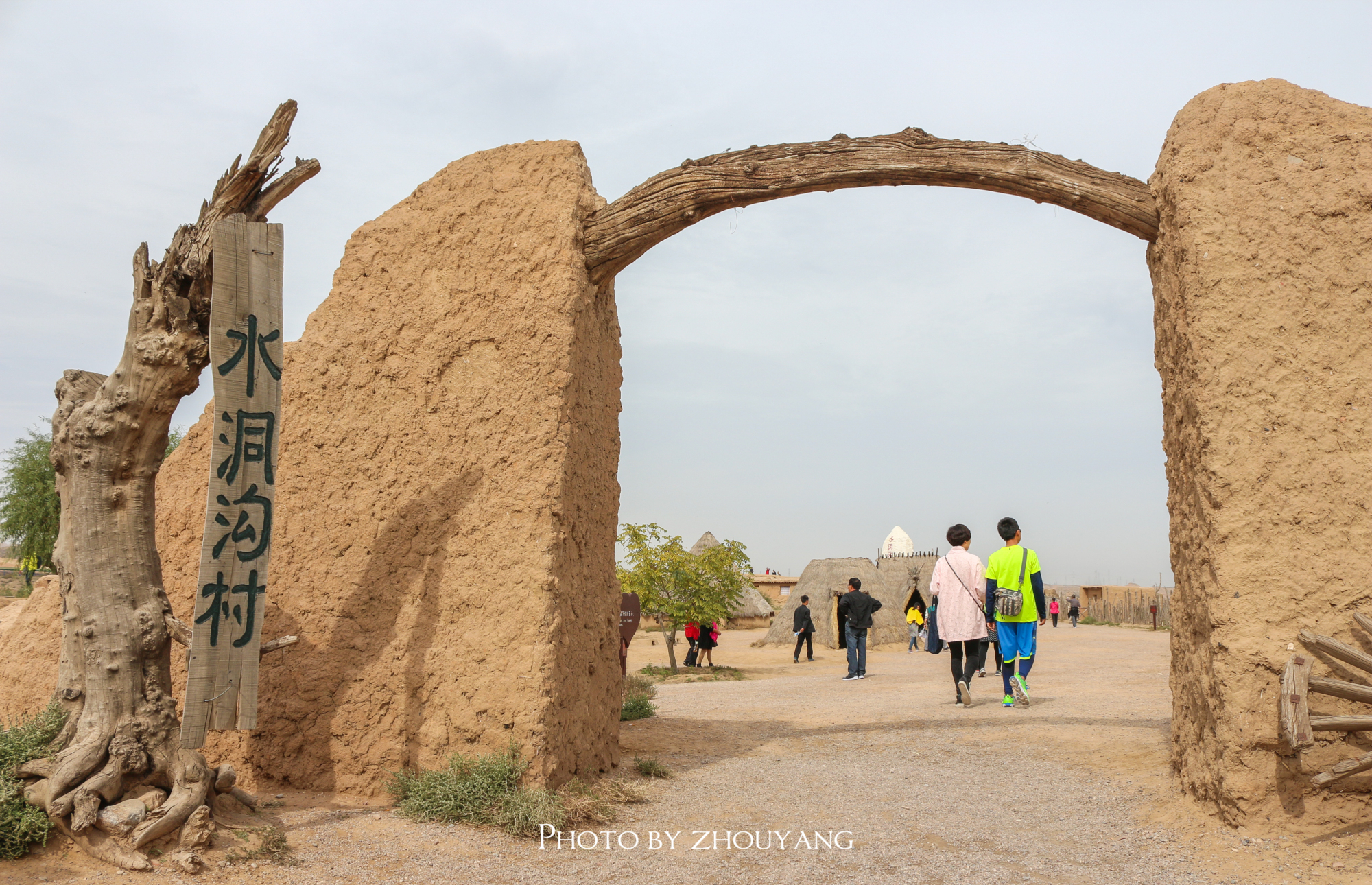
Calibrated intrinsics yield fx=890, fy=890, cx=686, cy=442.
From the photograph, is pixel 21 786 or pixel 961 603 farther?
pixel 961 603

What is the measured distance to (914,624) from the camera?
18219 millimetres

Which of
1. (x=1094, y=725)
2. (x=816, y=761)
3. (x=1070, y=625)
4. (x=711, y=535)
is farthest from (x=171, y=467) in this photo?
(x=1070, y=625)

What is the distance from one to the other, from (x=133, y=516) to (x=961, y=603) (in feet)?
21.4

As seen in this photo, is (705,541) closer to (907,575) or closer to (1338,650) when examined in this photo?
(907,575)

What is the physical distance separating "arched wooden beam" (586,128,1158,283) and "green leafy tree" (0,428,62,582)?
2129 cm

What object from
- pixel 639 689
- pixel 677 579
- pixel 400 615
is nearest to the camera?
pixel 400 615

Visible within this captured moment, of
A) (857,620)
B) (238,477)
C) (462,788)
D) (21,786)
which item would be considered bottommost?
(462,788)

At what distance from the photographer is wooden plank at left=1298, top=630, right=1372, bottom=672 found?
13.3 feet

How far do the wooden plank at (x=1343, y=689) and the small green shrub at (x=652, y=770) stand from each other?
367 centimetres

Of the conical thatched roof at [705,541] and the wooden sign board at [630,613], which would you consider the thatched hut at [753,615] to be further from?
the wooden sign board at [630,613]

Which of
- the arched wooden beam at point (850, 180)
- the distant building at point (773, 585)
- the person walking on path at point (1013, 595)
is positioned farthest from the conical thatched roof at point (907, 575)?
the arched wooden beam at point (850, 180)

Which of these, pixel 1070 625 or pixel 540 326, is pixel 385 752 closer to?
pixel 540 326

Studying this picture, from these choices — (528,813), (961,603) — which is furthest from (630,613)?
(528,813)

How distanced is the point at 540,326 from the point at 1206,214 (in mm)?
3778
